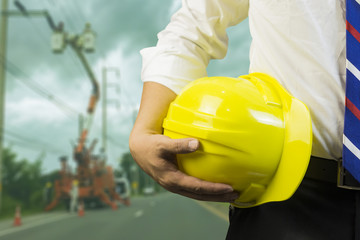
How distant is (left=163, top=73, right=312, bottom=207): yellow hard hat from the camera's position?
941 millimetres

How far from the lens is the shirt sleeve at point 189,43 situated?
120 cm

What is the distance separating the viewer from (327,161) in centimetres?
99

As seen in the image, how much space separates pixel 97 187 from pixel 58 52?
7.04 meters

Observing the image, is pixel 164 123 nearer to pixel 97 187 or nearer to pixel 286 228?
pixel 286 228

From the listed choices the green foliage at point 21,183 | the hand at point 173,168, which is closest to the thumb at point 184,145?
the hand at point 173,168

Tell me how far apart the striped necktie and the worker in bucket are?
0.13 feet

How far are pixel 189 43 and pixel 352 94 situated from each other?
511 mm

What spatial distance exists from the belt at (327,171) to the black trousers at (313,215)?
0.06ft

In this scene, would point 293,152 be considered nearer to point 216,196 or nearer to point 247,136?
point 247,136

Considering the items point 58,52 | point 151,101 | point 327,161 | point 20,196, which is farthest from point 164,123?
point 20,196

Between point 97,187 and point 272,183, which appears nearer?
point 272,183

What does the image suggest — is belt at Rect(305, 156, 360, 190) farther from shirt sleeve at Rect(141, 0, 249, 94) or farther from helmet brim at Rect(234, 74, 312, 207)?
shirt sleeve at Rect(141, 0, 249, 94)

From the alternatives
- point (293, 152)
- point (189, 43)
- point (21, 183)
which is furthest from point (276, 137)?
point (21, 183)

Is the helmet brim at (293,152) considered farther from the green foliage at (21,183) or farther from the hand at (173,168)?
the green foliage at (21,183)
